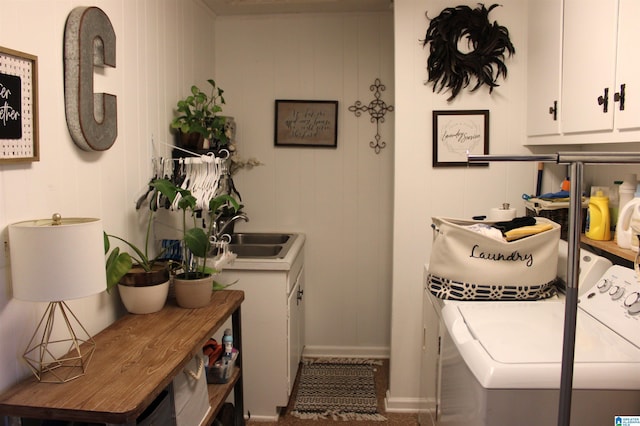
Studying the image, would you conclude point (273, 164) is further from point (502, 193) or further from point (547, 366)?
point (547, 366)

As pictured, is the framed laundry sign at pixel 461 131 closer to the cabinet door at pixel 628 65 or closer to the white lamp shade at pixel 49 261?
the cabinet door at pixel 628 65

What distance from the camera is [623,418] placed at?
52.4 inches

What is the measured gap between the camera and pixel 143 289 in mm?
1925

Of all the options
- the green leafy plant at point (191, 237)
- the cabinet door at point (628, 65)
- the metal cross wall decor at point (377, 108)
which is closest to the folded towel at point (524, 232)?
the cabinet door at point (628, 65)

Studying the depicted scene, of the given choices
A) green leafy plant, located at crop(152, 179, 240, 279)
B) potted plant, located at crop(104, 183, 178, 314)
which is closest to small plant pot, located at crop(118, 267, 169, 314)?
potted plant, located at crop(104, 183, 178, 314)

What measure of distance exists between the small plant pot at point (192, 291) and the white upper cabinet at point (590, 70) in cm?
154

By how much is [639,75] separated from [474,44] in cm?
120

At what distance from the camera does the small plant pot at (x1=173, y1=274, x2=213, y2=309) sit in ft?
6.57

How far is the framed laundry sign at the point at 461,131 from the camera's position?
277 centimetres

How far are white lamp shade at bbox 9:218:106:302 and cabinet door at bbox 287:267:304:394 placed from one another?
159 cm

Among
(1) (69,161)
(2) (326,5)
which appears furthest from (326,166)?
(1) (69,161)

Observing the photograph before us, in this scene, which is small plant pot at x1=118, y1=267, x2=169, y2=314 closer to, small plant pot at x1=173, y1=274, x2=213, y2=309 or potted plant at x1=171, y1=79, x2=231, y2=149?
small plant pot at x1=173, y1=274, x2=213, y2=309

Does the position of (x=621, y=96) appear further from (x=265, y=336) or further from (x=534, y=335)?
(x=265, y=336)

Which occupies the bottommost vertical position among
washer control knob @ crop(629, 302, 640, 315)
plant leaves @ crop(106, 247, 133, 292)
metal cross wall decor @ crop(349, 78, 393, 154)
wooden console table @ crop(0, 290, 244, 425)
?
wooden console table @ crop(0, 290, 244, 425)
